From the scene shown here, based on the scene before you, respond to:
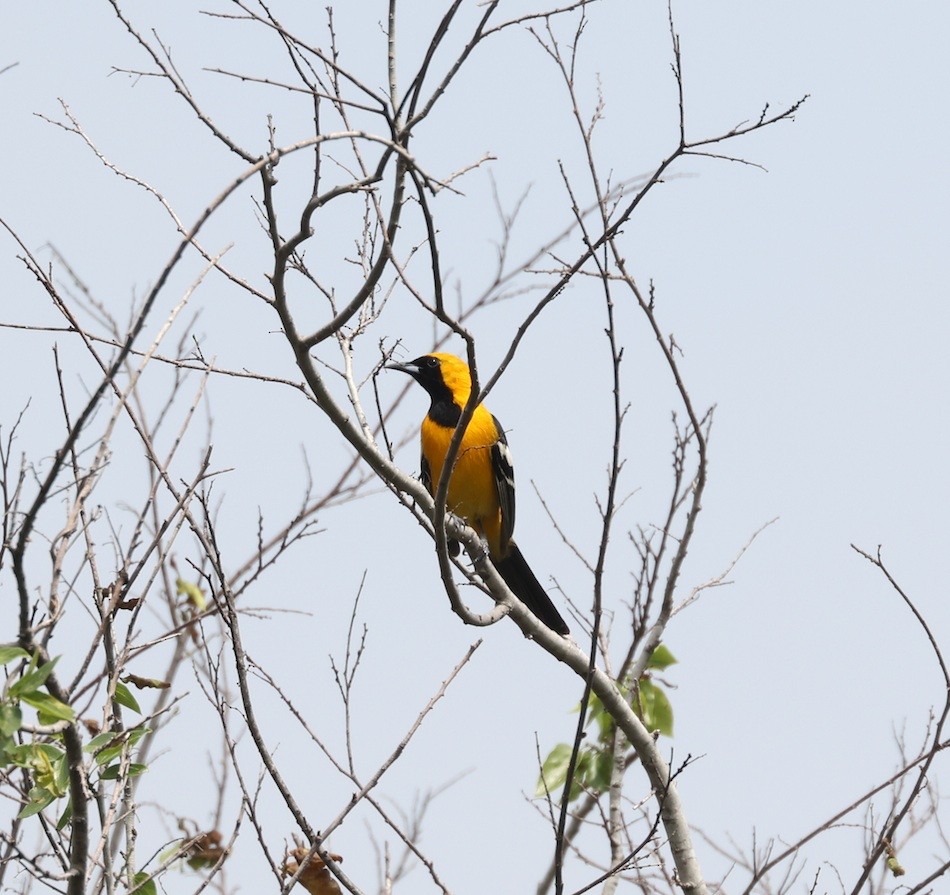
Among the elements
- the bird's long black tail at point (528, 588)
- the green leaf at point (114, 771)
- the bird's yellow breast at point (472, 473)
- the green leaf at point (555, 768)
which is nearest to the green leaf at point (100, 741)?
the green leaf at point (114, 771)

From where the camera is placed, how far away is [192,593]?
612 cm

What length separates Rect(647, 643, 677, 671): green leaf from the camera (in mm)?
5461

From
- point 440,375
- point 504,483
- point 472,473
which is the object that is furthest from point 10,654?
point 440,375

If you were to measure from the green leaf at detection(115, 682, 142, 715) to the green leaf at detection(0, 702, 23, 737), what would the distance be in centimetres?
73

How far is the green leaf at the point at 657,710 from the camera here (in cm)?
533

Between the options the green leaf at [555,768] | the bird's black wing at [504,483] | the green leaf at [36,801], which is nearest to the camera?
the green leaf at [36,801]

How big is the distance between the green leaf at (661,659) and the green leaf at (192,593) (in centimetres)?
221

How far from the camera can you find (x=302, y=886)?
3.57 m

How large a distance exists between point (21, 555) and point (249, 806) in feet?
5.11

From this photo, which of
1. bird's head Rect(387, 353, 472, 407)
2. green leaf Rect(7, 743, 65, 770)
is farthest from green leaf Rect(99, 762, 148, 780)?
bird's head Rect(387, 353, 472, 407)

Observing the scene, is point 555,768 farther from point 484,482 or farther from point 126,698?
point 126,698

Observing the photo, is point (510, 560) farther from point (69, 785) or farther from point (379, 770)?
point (69, 785)

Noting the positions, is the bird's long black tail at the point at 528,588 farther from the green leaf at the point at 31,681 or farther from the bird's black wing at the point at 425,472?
the green leaf at the point at 31,681

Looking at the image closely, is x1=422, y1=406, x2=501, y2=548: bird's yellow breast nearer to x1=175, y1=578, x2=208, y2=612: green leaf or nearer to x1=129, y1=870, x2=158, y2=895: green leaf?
x1=175, y1=578, x2=208, y2=612: green leaf
